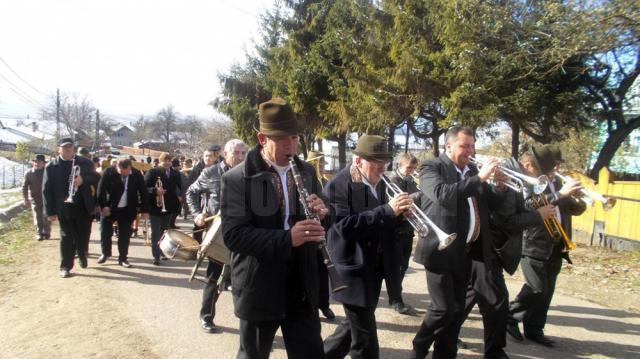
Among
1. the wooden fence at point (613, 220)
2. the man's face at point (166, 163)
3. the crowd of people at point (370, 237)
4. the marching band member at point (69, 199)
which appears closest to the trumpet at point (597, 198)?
the crowd of people at point (370, 237)

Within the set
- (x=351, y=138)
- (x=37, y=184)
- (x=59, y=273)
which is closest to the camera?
(x=59, y=273)

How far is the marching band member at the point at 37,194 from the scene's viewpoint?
34.5 ft

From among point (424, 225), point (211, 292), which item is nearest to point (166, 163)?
point (211, 292)

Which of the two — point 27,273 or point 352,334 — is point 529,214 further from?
point 27,273

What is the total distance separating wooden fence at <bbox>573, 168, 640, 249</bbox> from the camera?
9.73 m

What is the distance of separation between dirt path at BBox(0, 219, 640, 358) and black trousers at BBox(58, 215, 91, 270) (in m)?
0.31

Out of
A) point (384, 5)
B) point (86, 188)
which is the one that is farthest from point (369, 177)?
point (384, 5)

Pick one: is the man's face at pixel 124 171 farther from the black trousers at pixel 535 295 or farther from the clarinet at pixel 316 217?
the black trousers at pixel 535 295

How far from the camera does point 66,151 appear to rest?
7531mm

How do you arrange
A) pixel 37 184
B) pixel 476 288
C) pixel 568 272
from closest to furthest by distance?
1. pixel 476 288
2. pixel 568 272
3. pixel 37 184

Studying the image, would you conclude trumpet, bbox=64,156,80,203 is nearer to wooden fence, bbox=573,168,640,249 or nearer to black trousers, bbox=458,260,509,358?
black trousers, bbox=458,260,509,358

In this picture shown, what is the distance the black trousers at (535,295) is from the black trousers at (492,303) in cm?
89

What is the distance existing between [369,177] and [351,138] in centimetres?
2262

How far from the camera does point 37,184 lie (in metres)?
10.9
